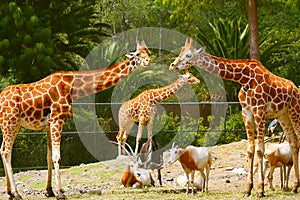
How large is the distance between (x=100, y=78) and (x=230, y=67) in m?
2.09

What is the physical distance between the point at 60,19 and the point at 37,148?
518 centimetres

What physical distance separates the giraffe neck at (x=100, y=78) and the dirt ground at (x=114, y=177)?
1697 millimetres

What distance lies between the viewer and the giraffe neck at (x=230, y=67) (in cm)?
1055

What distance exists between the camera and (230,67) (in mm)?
10641

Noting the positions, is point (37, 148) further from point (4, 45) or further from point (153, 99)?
point (153, 99)

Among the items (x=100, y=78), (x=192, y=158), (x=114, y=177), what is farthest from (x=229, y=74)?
(x=114, y=177)

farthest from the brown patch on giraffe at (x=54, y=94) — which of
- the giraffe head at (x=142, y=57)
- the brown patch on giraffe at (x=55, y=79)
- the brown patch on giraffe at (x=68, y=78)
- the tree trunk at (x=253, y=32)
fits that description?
the tree trunk at (x=253, y=32)

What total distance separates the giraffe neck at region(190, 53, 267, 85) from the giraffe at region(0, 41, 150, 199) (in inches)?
48.3

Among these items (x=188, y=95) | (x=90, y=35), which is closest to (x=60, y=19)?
(x=90, y=35)

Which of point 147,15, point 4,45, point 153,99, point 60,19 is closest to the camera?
point 153,99

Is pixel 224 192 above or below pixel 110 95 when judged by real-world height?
below

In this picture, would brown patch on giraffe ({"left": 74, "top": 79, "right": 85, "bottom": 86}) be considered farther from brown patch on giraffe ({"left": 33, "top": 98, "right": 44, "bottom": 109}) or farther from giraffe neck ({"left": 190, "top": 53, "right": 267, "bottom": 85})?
giraffe neck ({"left": 190, "top": 53, "right": 267, "bottom": 85})

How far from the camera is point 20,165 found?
19.6m

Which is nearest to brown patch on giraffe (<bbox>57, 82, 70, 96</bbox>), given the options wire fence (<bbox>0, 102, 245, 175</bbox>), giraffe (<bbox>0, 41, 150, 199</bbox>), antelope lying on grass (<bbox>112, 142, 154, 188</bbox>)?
giraffe (<bbox>0, 41, 150, 199</bbox>)
